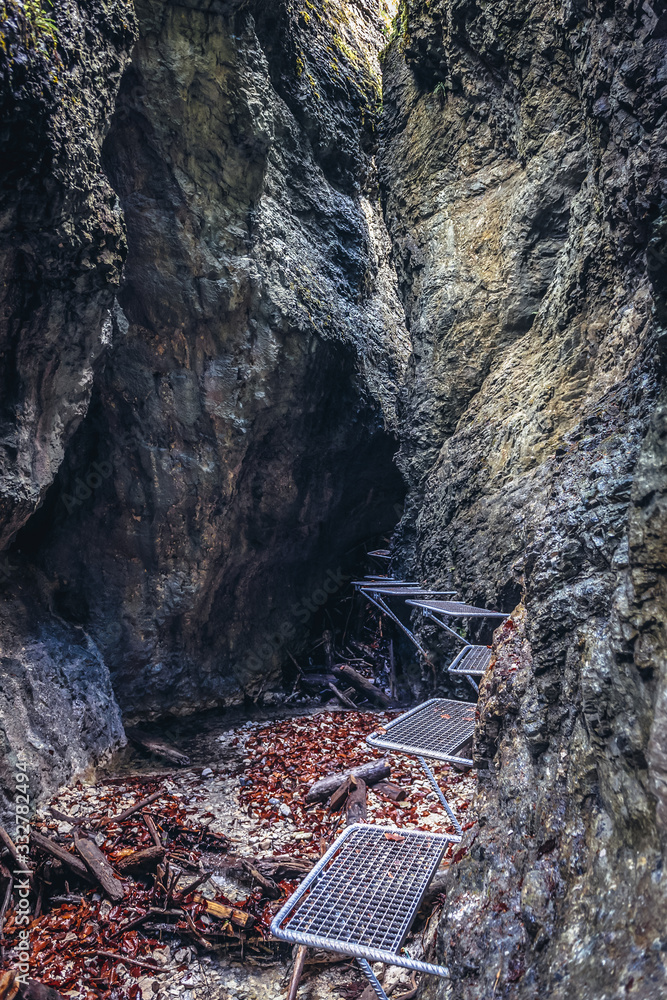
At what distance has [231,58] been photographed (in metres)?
5.43

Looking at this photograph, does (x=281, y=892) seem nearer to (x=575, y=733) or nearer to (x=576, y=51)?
(x=575, y=733)

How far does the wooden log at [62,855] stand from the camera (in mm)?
3471

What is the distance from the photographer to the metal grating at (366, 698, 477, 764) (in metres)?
2.61

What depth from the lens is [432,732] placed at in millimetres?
2938

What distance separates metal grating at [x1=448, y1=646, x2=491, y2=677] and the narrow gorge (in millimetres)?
577

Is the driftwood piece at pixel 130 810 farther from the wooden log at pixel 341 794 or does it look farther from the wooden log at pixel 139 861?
the wooden log at pixel 341 794

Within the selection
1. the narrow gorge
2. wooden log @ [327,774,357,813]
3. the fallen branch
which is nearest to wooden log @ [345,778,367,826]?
wooden log @ [327,774,357,813]

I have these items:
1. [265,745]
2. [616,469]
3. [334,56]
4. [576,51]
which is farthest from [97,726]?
[334,56]

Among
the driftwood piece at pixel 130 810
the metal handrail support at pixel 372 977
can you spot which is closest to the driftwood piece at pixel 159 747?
the driftwood piece at pixel 130 810

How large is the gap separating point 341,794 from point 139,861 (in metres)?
1.67

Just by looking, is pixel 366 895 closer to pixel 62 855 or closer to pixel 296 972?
pixel 296 972

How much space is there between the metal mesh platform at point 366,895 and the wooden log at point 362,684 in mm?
4611

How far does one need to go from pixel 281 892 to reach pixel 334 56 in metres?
9.86

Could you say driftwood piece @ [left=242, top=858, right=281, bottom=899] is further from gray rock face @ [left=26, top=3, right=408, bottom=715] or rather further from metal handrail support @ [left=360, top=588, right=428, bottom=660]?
metal handrail support @ [left=360, top=588, right=428, bottom=660]
